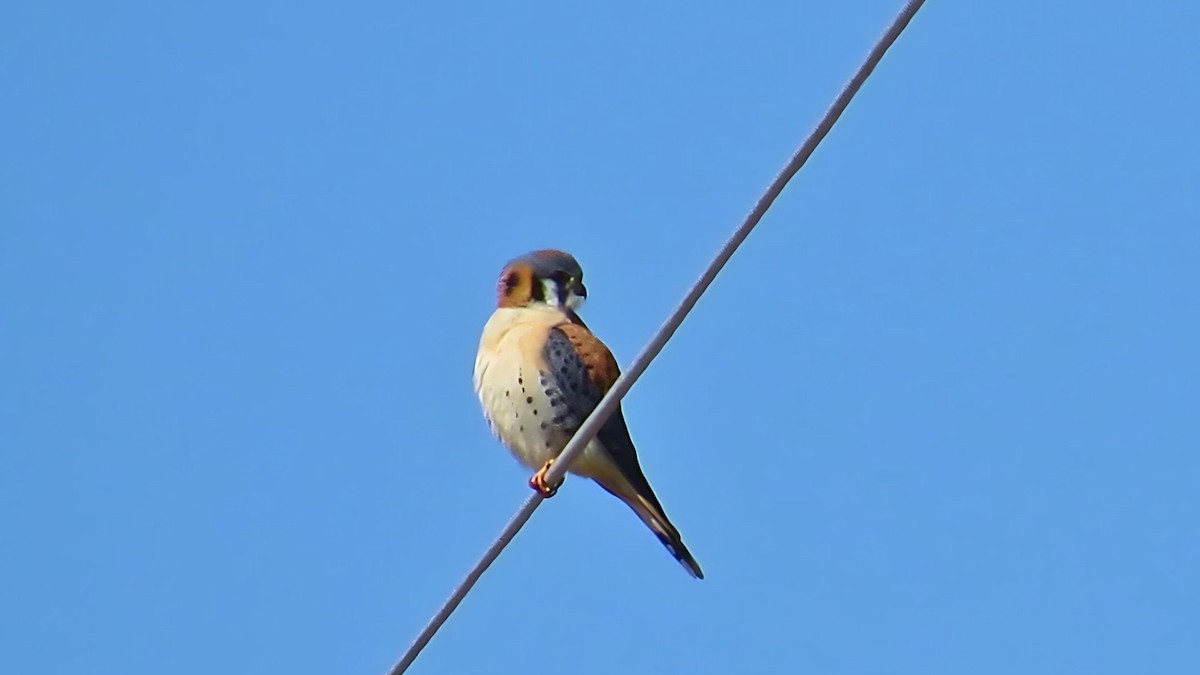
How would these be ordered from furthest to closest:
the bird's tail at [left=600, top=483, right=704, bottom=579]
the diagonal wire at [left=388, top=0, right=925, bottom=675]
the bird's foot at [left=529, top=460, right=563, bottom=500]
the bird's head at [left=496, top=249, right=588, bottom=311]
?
1. the bird's head at [left=496, top=249, right=588, bottom=311]
2. the bird's tail at [left=600, top=483, right=704, bottom=579]
3. the bird's foot at [left=529, top=460, right=563, bottom=500]
4. the diagonal wire at [left=388, top=0, right=925, bottom=675]

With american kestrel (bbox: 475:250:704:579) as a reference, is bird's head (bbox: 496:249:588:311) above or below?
above

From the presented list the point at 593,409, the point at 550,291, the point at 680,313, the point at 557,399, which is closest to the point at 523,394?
the point at 557,399

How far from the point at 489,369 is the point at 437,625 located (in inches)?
97.5

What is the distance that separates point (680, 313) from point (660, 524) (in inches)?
113

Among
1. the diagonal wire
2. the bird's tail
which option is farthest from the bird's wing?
the diagonal wire

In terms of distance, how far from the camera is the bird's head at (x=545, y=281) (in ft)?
24.2

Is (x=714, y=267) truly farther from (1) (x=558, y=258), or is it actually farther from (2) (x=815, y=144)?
(1) (x=558, y=258)

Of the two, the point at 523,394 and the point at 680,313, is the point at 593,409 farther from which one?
the point at 680,313

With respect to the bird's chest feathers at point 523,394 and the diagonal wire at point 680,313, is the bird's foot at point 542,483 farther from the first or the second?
the diagonal wire at point 680,313

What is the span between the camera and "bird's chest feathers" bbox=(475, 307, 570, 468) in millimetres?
7027

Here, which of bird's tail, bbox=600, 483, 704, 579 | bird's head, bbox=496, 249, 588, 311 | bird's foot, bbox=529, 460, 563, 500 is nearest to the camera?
bird's foot, bbox=529, 460, 563, 500

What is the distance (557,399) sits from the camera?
702 cm

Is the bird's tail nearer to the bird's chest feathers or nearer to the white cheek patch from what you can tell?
the bird's chest feathers

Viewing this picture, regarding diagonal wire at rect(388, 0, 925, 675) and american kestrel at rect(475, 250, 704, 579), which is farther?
american kestrel at rect(475, 250, 704, 579)
